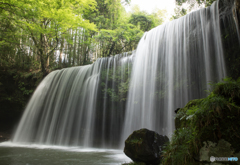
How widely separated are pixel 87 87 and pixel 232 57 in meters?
9.38

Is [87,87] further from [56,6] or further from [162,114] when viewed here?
[56,6]

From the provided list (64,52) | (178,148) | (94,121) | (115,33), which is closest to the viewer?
(178,148)

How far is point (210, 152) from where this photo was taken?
89.9 inches

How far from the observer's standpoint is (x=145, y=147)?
14.9 feet

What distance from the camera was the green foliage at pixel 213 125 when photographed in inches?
93.2

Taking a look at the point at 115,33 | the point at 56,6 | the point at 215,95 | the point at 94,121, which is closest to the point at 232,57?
the point at 215,95

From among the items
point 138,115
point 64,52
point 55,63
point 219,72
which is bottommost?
point 138,115

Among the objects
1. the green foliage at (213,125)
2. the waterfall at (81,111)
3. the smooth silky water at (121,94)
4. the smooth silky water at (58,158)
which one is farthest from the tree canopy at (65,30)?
the green foliage at (213,125)

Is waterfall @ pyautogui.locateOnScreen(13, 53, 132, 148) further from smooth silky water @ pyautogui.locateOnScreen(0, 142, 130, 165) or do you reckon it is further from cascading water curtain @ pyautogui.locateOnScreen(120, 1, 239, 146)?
smooth silky water @ pyautogui.locateOnScreen(0, 142, 130, 165)

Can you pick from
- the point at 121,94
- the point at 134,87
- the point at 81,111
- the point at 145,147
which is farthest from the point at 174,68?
the point at 81,111

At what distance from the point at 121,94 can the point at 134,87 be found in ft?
4.89

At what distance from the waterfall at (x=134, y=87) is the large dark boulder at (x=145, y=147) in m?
3.11

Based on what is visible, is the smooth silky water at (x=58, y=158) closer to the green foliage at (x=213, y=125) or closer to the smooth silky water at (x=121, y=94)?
the smooth silky water at (x=121, y=94)

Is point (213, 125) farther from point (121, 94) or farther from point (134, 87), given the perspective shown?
point (121, 94)
